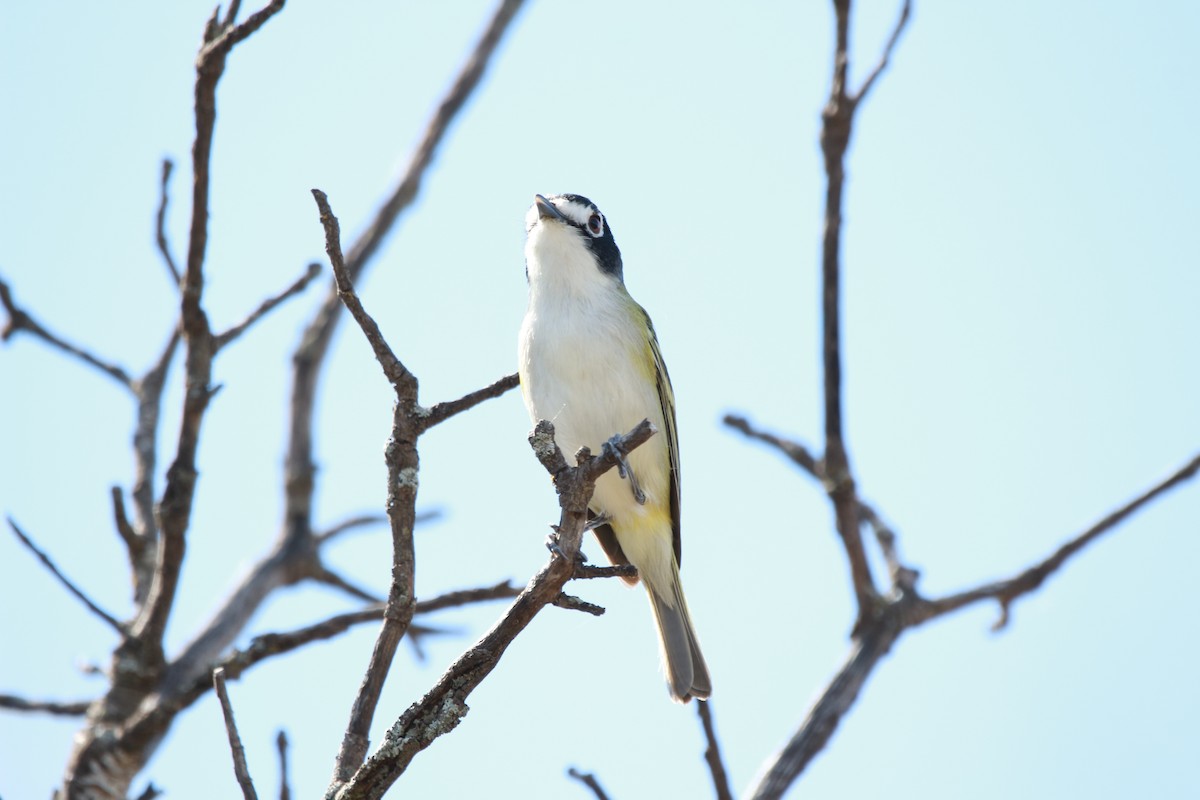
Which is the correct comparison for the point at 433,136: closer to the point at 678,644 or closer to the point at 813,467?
the point at 678,644

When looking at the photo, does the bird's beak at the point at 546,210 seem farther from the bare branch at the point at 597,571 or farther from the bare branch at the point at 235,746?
the bare branch at the point at 235,746

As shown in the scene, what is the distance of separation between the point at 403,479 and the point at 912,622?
2168mm

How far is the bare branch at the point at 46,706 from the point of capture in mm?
4898

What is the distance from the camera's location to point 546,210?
6582mm

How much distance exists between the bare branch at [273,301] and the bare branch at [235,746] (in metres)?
1.96

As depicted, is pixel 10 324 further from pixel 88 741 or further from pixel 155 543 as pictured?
pixel 88 741

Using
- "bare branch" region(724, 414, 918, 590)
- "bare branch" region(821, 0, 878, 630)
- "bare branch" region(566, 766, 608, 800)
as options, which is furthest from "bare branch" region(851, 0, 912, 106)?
"bare branch" region(566, 766, 608, 800)

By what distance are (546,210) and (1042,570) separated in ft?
10.1

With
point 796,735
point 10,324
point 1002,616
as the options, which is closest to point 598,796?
point 796,735

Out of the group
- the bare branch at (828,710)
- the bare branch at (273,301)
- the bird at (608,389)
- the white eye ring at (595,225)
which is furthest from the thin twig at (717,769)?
the white eye ring at (595,225)

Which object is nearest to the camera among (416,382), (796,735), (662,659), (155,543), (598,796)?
(416,382)

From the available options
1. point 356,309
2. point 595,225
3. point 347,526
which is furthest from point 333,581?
point 356,309

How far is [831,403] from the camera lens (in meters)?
4.55

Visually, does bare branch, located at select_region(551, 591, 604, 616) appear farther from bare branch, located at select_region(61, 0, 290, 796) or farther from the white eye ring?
the white eye ring
